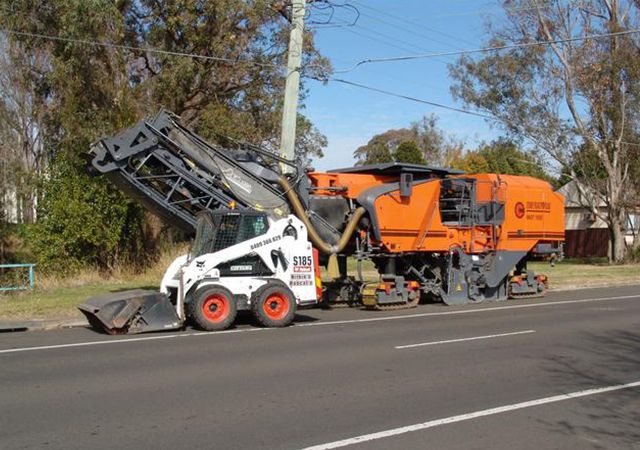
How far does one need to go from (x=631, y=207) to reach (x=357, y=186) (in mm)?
26548

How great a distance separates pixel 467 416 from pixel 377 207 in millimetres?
9779

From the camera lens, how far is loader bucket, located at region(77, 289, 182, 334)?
12.6 metres

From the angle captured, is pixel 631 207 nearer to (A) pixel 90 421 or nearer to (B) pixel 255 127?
(B) pixel 255 127

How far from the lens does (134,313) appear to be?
1271cm

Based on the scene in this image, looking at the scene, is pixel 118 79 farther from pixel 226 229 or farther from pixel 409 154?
pixel 409 154

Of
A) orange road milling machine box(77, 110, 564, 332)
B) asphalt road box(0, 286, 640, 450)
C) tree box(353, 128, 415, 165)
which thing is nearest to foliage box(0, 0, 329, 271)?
orange road milling machine box(77, 110, 564, 332)

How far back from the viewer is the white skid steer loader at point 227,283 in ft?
42.1

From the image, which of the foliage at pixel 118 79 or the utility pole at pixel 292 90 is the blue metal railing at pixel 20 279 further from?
the utility pole at pixel 292 90

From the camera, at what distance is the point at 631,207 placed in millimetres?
38875

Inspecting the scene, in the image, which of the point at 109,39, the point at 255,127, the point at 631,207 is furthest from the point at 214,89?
the point at 631,207

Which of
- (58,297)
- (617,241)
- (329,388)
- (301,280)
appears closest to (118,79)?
(58,297)

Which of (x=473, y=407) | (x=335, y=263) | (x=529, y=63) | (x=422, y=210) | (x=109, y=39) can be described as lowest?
(x=473, y=407)

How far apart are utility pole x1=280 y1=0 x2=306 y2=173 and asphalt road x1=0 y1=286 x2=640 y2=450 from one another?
Result: 5822mm

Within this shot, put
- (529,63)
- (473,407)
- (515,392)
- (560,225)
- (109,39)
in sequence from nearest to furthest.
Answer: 1. (473,407)
2. (515,392)
3. (560,225)
4. (109,39)
5. (529,63)
